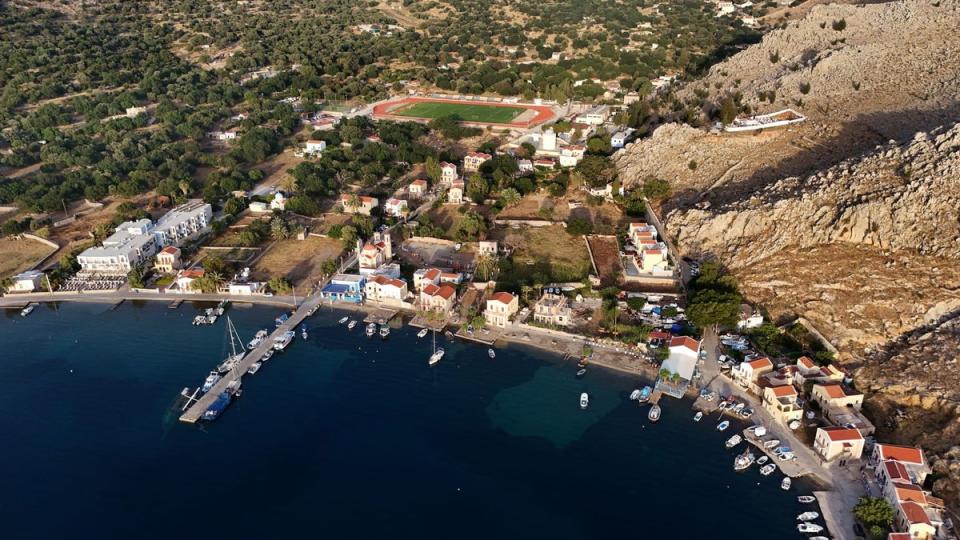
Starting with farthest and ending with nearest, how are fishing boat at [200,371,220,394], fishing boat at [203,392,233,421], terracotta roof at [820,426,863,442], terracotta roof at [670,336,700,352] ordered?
terracotta roof at [670,336,700,352], fishing boat at [200,371,220,394], fishing boat at [203,392,233,421], terracotta roof at [820,426,863,442]

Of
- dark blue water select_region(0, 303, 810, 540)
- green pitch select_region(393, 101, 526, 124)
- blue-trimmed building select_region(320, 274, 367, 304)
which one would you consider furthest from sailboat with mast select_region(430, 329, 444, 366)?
green pitch select_region(393, 101, 526, 124)

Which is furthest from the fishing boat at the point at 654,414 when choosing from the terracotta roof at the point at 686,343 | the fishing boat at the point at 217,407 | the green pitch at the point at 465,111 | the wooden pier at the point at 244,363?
the green pitch at the point at 465,111

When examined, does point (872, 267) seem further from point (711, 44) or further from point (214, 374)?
point (711, 44)

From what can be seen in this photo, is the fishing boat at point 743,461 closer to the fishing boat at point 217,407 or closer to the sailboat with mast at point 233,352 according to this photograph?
the fishing boat at point 217,407

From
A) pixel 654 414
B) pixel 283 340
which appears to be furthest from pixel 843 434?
pixel 283 340

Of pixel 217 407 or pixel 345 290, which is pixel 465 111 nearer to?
pixel 345 290

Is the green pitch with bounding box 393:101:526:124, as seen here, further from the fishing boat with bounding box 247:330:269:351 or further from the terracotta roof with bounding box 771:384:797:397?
the terracotta roof with bounding box 771:384:797:397
